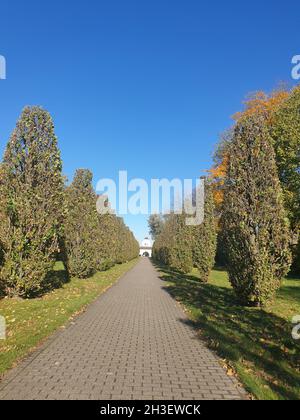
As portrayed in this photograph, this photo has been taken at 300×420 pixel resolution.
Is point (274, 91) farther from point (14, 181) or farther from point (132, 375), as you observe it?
point (132, 375)

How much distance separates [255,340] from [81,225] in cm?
1507

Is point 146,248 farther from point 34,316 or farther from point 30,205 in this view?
point 34,316

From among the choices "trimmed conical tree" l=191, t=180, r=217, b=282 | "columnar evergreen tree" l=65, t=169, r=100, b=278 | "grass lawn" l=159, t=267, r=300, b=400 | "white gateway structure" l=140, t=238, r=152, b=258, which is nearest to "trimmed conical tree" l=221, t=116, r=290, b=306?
"grass lawn" l=159, t=267, r=300, b=400

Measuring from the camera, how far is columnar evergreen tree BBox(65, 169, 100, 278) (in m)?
20.8

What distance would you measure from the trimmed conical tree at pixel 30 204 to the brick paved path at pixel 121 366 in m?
4.01

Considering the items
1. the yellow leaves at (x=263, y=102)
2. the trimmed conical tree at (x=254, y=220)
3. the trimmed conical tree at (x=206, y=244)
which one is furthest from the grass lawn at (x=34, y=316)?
the yellow leaves at (x=263, y=102)

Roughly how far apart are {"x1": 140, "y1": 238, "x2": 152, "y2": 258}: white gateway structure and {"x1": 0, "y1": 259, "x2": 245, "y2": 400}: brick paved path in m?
127

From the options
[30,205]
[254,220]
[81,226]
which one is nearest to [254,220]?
[254,220]

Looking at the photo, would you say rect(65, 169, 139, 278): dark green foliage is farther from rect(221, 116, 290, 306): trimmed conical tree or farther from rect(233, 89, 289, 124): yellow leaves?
rect(233, 89, 289, 124): yellow leaves

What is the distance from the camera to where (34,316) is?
9.77 metres

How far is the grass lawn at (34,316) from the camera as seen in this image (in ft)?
21.9

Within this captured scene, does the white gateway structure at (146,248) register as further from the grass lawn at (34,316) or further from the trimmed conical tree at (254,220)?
the trimmed conical tree at (254,220)
